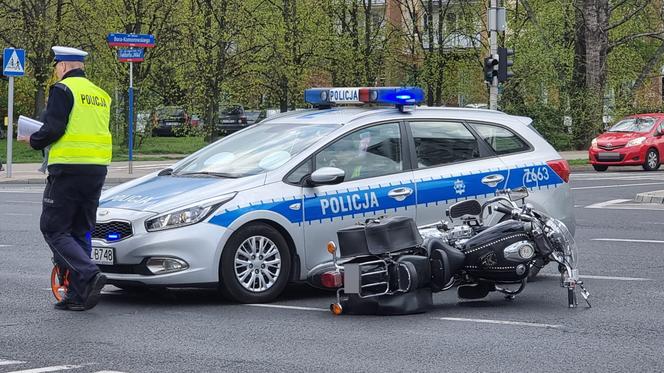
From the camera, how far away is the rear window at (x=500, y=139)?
11453 millimetres

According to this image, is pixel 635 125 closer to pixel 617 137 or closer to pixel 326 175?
pixel 617 137

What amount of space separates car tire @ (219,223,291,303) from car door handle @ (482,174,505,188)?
2.04m

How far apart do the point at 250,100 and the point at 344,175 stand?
3860 centimetres

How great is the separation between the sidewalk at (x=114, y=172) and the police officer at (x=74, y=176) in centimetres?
1936

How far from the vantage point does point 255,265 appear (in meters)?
9.94

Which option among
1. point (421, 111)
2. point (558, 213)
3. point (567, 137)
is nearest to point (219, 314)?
point (421, 111)

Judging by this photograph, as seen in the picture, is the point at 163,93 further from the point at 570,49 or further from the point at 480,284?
the point at 480,284

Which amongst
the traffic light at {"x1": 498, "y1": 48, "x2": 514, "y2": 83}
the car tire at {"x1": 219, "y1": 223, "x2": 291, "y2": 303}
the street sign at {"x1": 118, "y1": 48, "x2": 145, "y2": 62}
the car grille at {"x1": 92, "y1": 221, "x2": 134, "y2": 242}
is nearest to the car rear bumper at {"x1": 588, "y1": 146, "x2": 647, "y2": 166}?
the traffic light at {"x1": 498, "y1": 48, "x2": 514, "y2": 83}

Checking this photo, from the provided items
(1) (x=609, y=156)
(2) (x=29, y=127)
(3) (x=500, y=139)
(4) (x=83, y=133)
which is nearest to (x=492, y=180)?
(3) (x=500, y=139)

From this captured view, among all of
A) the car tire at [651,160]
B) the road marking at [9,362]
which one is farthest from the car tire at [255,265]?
the car tire at [651,160]

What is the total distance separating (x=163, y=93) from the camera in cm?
4738

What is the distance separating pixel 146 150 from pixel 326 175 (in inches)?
1404

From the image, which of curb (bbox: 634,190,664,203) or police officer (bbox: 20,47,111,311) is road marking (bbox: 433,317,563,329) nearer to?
police officer (bbox: 20,47,111,311)

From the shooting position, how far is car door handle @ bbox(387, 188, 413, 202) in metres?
10.7
